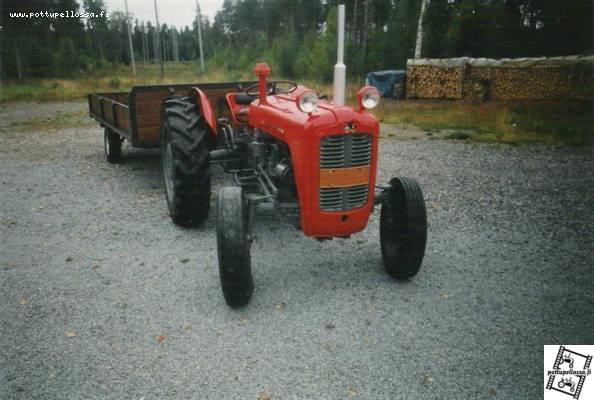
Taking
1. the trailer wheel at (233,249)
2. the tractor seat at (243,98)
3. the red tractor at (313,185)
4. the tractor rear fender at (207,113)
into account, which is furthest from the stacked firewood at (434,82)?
the trailer wheel at (233,249)

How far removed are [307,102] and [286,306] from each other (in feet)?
4.65

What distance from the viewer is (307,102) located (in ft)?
9.84

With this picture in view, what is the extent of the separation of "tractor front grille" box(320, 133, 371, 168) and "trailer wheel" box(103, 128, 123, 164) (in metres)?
5.31

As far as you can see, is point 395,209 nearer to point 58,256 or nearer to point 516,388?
point 516,388

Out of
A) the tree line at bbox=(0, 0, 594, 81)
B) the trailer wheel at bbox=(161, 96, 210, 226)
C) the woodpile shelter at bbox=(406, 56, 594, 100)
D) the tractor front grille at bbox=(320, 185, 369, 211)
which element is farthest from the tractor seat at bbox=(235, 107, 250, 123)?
the woodpile shelter at bbox=(406, 56, 594, 100)

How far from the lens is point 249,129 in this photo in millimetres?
4852

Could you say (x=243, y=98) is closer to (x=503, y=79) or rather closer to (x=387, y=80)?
(x=503, y=79)

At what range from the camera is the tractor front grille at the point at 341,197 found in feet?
10.5

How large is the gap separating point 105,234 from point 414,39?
70.0 ft

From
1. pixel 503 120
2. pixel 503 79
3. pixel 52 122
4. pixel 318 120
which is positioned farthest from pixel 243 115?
pixel 503 79

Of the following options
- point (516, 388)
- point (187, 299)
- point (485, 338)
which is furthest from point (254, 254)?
point (516, 388)

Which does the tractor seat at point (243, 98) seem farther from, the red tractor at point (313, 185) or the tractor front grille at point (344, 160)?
the tractor front grille at point (344, 160)

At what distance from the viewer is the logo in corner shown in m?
2.21

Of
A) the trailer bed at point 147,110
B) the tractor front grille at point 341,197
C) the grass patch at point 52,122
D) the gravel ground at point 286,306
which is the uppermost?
the trailer bed at point 147,110
